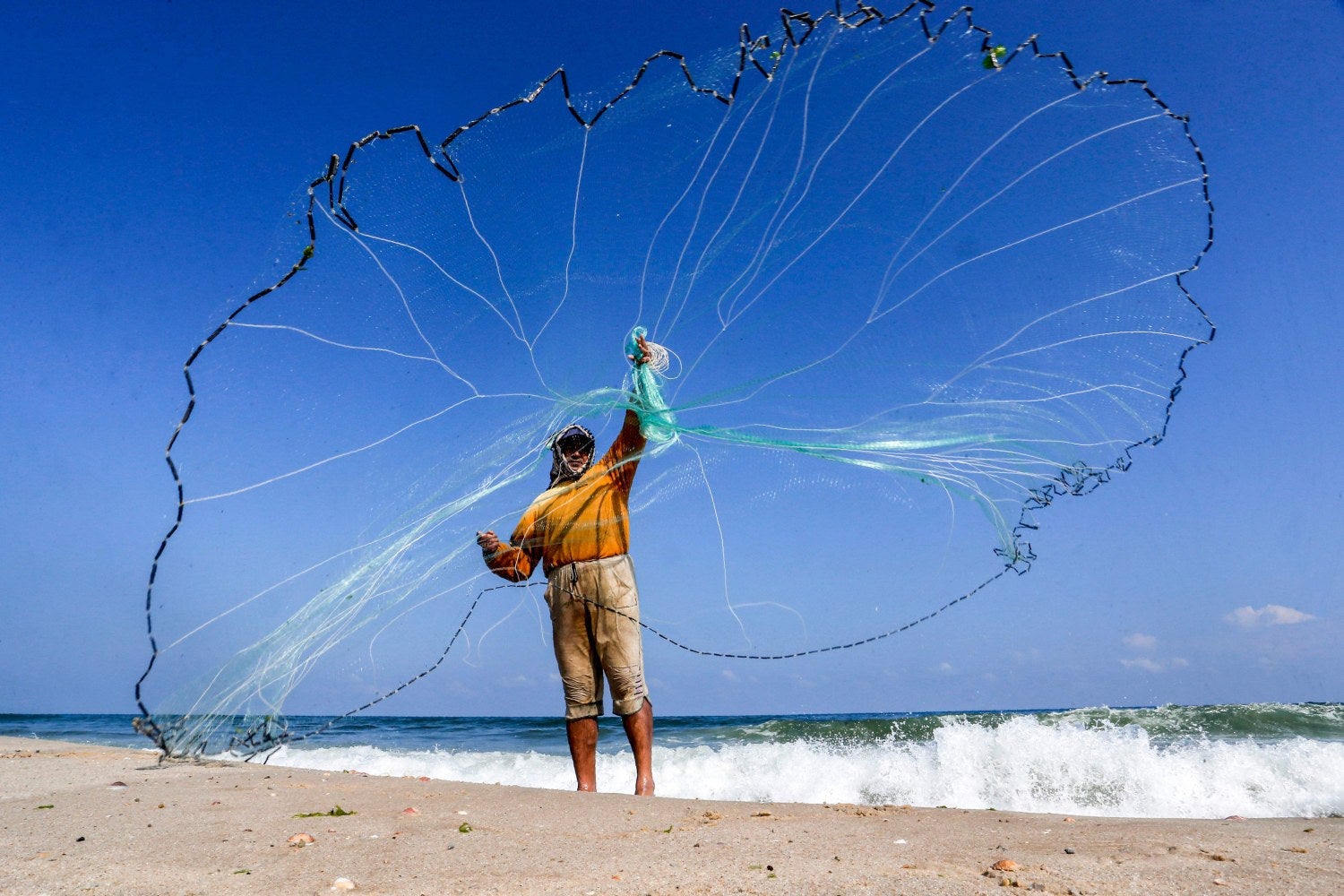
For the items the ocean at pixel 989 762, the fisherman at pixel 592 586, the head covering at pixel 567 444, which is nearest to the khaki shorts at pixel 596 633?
the fisherman at pixel 592 586

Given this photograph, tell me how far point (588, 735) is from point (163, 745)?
2.57 meters

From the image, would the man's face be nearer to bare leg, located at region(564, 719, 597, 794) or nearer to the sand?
bare leg, located at region(564, 719, 597, 794)

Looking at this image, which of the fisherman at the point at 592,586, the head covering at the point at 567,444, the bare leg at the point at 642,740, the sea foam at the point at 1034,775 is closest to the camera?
the bare leg at the point at 642,740

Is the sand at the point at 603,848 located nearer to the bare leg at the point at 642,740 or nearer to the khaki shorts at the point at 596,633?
the bare leg at the point at 642,740

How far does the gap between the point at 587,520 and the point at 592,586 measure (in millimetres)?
363

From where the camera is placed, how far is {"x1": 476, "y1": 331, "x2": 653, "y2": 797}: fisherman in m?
4.59

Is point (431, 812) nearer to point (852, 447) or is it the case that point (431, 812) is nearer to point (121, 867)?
point (121, 867)

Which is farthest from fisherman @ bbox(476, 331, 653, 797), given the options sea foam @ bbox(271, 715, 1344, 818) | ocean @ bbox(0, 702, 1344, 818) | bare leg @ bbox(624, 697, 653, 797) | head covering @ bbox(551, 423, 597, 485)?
sea foam @ bbox(271, 715, 1344, 818)

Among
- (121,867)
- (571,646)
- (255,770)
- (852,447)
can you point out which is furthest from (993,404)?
(255,770)

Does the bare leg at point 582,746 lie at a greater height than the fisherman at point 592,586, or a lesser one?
lesser

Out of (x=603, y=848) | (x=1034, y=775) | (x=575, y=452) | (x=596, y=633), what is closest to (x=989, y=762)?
(x=1034, y=775)

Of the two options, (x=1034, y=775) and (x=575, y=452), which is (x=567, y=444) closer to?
(x=575, y=452)

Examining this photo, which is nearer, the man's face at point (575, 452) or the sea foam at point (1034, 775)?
the man's face at point (575, 452)

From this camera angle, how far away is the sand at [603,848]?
240 centimetres
